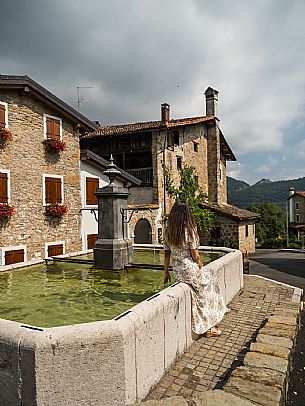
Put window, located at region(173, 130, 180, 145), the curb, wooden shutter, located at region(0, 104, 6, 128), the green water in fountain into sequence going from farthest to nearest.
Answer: window, located at region(173, 130, 180, 145), wooden shutter, located at region(0, 104, 6, 128), the green water in fountain, the curb

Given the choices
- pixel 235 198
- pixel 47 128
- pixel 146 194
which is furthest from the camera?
pixel 235 198

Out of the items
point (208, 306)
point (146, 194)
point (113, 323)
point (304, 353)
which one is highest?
point (146, 194)

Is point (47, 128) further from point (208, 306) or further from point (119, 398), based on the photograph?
point (119, 398)

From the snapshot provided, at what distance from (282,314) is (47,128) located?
12501mm

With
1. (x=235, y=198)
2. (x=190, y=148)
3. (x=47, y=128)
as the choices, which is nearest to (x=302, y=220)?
(x=190, y=148)

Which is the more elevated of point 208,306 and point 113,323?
point 113,323

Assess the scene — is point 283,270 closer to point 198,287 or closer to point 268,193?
point 198,287

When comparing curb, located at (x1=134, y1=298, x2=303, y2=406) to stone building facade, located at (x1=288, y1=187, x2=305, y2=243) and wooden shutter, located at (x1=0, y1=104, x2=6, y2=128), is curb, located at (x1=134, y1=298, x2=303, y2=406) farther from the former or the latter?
stone building facade, located at (x1=288, y1=187, x2=305, y2=243)

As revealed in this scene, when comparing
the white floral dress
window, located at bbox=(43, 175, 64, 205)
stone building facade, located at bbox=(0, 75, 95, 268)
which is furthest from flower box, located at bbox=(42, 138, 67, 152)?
the white floral dress

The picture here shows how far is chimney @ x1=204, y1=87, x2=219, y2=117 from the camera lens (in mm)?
25594

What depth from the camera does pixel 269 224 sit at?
192 ft

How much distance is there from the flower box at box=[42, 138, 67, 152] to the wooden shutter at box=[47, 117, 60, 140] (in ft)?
0.92

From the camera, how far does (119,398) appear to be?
2.73 metres

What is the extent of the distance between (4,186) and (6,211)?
1.04 metres
